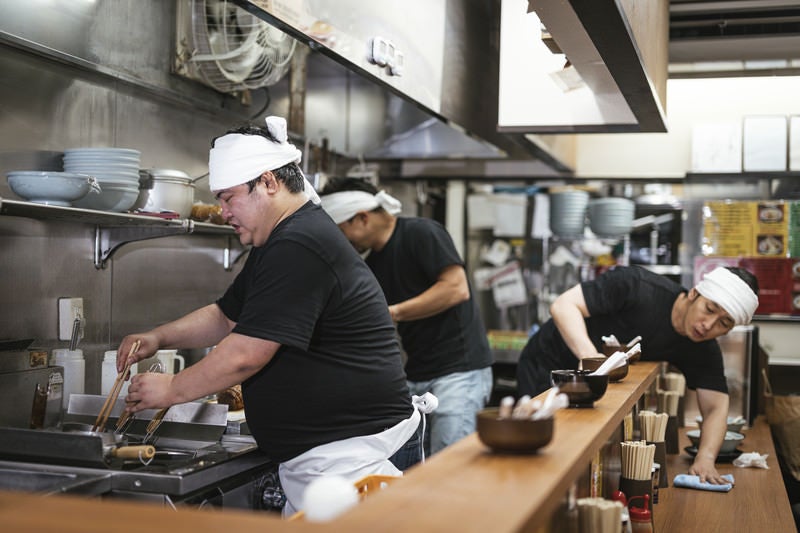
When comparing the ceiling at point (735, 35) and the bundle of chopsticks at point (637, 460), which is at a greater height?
the ceiling at point (735, 35)

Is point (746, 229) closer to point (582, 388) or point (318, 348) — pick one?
point (582, 388)

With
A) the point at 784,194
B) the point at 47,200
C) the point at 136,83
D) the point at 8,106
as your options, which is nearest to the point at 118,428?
the point at 47,200

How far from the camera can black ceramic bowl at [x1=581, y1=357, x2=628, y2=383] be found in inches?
108

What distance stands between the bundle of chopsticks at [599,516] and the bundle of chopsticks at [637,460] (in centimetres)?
73

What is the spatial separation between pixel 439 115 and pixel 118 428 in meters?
1.89

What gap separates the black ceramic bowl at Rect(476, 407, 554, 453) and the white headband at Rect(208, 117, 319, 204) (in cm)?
111

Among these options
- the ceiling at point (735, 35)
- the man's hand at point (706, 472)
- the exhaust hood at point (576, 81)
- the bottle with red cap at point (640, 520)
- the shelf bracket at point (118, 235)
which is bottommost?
the man's hand at point (706, 472)

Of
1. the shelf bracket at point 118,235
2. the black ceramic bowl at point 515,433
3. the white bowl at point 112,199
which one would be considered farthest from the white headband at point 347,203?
the black ceramic bowl at point 515,433

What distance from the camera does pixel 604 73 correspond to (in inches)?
125

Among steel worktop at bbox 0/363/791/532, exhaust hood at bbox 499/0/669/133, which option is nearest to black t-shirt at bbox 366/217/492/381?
exhaust hood at bbox 499/0/669/133

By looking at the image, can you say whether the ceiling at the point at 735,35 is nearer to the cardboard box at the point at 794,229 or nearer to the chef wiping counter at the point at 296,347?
the cardboard box at the point at 794,229

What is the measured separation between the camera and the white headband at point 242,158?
8.09 feet

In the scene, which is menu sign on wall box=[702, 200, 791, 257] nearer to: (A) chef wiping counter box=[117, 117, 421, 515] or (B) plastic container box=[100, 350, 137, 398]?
(A) chef wiping counter box=[117, 117, 421, 515]

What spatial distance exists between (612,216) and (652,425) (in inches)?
137
